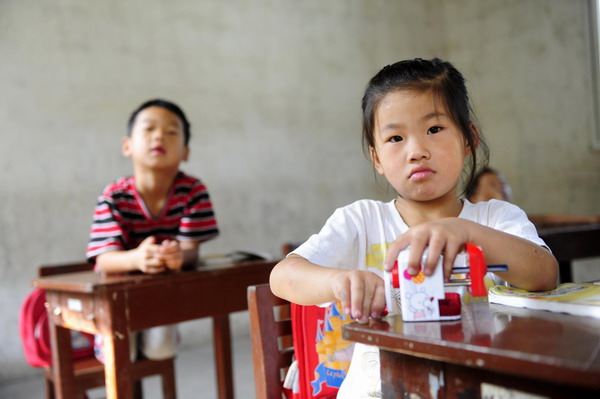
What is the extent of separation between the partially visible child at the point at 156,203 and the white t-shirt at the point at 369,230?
1.13 metres

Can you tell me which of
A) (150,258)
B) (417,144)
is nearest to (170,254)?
(150,258)

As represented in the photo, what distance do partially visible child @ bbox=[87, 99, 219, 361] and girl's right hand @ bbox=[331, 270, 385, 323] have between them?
1.47 metres

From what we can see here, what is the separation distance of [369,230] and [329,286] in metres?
0.35

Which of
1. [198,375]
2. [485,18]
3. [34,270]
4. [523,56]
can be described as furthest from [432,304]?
[485,18]

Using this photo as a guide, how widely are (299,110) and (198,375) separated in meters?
2.43

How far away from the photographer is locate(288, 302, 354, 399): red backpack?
1087 mm

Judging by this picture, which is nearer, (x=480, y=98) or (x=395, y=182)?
(x=395, y=182)

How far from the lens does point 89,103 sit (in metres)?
3.94

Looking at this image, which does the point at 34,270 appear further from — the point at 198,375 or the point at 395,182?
the point at 395,182

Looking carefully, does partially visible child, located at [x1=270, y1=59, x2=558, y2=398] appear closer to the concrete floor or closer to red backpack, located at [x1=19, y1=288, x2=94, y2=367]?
red backpack, located at [x1=19, y1=288, x2=94, y2=367]

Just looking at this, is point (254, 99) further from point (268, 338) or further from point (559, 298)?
point (559, 298)

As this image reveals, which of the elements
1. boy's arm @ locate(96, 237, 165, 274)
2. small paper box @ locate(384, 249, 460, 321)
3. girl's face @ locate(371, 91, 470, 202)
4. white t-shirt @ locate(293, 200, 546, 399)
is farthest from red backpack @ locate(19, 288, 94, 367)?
small paper box @ locate(384, 249, 460, 321)

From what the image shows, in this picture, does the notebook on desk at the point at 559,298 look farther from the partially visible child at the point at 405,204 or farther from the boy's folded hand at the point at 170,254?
the boy's folded hand at the point at 170,254

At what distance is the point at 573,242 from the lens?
2557 millimetres
